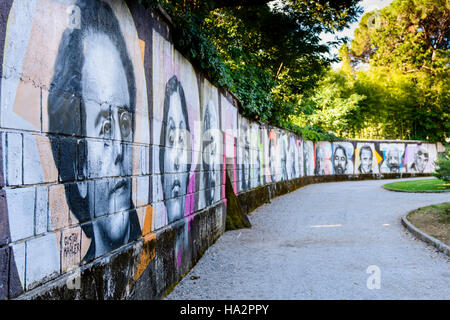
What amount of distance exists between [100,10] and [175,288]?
131 inches

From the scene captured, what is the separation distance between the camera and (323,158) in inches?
1133

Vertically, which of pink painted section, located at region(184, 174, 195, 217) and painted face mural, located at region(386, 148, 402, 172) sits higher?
painted face mural, located at region(386, 148, 402, 172)

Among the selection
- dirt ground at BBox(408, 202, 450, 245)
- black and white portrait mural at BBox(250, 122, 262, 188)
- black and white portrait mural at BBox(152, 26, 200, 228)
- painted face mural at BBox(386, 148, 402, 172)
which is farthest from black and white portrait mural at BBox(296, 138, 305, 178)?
black and white portrait mural at BBox(152, 26, 200, 228)

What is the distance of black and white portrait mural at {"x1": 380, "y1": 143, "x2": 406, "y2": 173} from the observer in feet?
102

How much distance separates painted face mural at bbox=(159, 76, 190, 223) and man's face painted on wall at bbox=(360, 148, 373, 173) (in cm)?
2708

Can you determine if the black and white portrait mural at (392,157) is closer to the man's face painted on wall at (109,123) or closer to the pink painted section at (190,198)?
the pink painted section at (190,198)

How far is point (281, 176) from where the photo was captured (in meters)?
18.3

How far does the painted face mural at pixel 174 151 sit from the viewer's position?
479cm

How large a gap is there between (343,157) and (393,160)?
15.8 feet

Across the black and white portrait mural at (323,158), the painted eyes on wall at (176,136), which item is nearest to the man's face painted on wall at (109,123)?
the painted eyes on wall at (176,136)

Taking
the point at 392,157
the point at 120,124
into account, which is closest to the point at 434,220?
the point at 120,124

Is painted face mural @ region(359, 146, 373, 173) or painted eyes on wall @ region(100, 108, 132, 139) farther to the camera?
painted face mural @ region(359, 146, 373, 173)

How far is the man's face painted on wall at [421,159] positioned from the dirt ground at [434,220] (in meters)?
23.1

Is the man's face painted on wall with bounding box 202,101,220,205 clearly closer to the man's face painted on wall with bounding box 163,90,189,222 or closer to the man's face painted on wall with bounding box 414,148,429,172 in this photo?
the man's face painted on wall with bounding box 163,90,189,222
